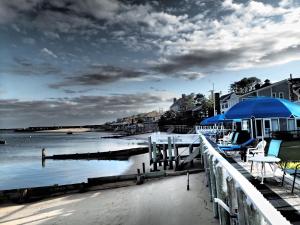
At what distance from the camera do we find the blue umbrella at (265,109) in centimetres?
736

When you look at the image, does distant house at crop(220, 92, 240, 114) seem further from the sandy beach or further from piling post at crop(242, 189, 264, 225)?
piling post at crop(242, 189, 264, 225)

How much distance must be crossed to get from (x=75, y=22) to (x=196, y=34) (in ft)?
41.6

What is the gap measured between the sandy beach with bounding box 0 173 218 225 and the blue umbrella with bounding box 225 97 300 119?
12.6 feet

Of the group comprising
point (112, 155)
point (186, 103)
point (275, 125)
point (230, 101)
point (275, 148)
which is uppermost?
point (186, 103)

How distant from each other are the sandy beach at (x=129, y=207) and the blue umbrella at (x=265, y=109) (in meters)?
3.83

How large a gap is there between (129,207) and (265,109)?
926 centimetres

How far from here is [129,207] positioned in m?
14.6

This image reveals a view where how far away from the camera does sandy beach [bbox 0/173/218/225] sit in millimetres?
12211

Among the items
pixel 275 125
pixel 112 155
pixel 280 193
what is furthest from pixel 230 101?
pixel 280 193

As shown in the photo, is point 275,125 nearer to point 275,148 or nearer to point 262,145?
point 262,145

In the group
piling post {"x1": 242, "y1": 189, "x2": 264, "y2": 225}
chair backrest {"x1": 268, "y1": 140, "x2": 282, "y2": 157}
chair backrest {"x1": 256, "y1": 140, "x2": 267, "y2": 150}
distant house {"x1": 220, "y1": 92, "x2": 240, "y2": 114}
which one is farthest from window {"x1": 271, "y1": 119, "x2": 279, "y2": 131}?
piling post {"x1": 242, "y1": 189, "x2": 264, "y2": 225}

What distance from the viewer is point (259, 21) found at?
16.8 metres

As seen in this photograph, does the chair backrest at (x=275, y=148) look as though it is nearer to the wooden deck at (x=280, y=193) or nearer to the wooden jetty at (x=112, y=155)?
the wooden deck at (x=280, y=193)

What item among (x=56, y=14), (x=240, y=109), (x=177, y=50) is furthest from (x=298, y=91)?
(x=240, y=109)
